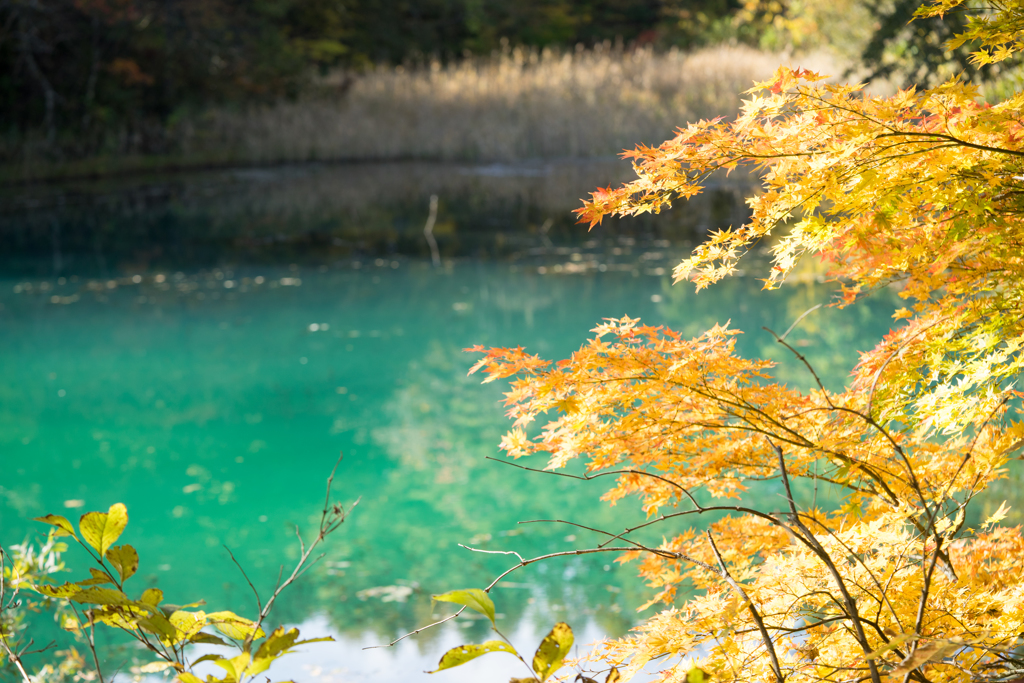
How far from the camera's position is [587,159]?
47.4ft

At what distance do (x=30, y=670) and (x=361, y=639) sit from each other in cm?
99

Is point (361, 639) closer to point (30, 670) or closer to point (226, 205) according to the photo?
point (30, 670)

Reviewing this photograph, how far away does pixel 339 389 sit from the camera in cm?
542

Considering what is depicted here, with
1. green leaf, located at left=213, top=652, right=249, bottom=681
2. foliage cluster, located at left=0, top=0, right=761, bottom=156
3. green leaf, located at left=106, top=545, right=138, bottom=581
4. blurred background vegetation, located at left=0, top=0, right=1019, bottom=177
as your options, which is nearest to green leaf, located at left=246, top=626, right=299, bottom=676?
green leaf, located at left=213, top=652, right=249, bottom=681

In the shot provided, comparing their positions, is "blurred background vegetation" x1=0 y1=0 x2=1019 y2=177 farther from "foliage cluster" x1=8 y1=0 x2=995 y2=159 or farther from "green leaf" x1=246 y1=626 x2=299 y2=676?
"green leaf" x1=246 y1=626 x2=299 y2=676

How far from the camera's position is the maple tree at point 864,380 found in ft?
5.46

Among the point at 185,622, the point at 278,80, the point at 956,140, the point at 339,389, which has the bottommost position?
the point at 339,389

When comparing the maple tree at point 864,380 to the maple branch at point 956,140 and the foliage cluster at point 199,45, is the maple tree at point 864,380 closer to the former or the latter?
the maple branch at point 956,140

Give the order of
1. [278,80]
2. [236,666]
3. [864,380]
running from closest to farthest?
1. [236,666]
2. [864,380]
3. [278,80]

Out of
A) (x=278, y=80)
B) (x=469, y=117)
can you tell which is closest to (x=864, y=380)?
(x=469, y=117)

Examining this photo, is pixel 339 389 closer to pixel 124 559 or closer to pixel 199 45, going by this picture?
pixel 124 559

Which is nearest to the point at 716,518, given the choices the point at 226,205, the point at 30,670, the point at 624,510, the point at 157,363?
the point at 624,510

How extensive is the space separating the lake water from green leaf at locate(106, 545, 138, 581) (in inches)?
44.5

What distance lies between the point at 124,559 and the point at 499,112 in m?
15.0
